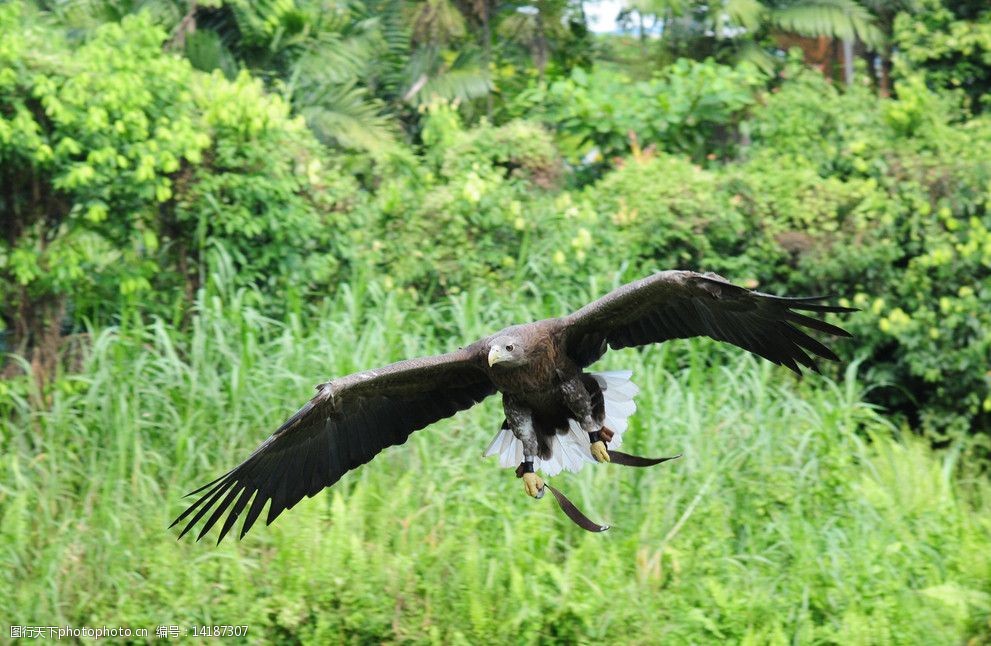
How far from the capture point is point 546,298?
29.7 ft

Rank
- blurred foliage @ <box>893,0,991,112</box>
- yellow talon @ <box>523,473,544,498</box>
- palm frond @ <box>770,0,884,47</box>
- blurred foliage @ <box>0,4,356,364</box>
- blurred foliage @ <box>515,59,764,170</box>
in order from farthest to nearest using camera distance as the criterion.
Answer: palm frond @ <box>770,0,884,47</box>, blurred foliage @ <box>515,59,764,170</box>, blurred foliage @ <box>893,0,991,112</box>, blurred foliage @ <box>0,4,356,364</box>, yellow talon @ <box>523,473,544,498</box>

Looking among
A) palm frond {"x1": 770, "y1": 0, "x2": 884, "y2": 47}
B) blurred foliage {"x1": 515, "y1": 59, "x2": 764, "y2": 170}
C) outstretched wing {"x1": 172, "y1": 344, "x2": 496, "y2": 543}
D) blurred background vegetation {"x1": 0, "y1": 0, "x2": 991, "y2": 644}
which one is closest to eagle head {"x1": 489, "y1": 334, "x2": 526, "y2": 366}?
outstretched wing {"x1": 172, "y1": 344, "x2": 496, "y2": 543}

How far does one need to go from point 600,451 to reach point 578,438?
311 mm

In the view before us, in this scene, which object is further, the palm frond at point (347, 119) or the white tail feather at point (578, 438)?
the palm frond at point (347, 119)

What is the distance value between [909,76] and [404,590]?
23.0 ft

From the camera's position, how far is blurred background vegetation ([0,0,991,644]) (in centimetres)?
666

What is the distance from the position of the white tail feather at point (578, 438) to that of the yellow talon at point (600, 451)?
151 mm

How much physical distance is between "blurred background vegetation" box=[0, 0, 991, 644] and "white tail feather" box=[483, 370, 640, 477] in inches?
50.2

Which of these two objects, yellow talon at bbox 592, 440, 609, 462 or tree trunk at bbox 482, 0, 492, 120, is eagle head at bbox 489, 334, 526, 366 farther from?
tree trunk at bbox 482, 0, 492, 120

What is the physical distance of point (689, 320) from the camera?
504 cm

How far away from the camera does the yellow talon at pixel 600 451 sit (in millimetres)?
5117

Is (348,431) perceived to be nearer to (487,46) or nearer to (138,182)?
(138,182)

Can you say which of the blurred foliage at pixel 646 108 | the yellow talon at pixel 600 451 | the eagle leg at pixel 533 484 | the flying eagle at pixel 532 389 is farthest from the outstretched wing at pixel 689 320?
the blurred foliage at pixel 646 108

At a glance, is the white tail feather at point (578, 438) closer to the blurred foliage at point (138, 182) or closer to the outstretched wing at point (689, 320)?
the outstretched wing at point (689, 320)
